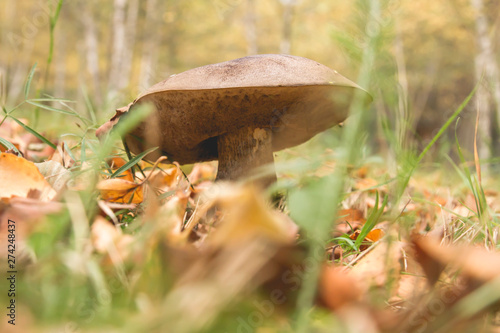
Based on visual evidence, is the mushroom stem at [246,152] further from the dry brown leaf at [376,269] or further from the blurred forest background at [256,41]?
the blurred forest background at [256,41]

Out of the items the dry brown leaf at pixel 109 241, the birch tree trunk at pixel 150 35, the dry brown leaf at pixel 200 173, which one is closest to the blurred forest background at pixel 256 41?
the birch tree trunk at pixel 150 35

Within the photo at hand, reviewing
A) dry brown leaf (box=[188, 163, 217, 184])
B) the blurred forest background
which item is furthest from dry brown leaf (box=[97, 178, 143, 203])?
the blurred forest background

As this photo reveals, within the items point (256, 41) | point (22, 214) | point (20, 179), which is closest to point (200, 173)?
point (20, 179)

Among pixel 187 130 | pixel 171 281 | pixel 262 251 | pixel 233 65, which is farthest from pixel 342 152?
pixel 187 130

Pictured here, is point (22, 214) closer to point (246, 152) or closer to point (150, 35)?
point (246, 152)

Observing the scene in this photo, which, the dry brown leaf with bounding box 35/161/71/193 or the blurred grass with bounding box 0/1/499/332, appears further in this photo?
the dry brown leaf with bounding box 35/161/71/193

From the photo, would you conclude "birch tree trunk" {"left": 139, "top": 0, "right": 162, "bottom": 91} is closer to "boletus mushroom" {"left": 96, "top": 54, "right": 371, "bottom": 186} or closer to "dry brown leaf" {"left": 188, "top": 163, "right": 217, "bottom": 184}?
"dry brown leaf" {"left": 188, "top": 163, "right": 217, "bottom": 184}

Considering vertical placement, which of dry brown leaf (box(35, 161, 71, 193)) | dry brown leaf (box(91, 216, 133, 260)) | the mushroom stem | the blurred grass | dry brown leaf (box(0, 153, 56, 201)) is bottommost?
the mushroom stem
